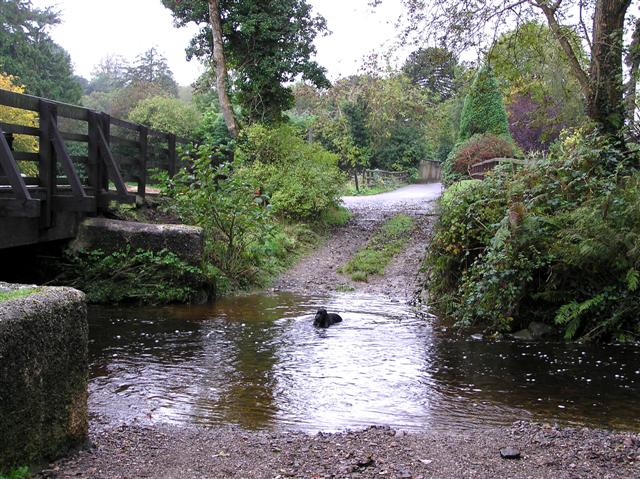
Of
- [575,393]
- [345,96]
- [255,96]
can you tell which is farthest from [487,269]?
[345,96]

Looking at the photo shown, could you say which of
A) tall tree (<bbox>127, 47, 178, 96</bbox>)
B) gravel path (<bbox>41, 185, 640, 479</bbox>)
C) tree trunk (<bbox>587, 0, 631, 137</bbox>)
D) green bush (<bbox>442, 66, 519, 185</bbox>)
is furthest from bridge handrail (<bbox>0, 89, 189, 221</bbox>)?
tall tree (<bbox>127, 47, 178, 96</bbox>)

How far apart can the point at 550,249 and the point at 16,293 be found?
6501 millimetres

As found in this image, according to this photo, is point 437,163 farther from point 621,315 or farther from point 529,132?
point 621,315

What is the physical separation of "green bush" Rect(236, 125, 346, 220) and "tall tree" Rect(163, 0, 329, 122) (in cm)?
163

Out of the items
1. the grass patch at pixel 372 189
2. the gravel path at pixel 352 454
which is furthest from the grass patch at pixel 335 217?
the gravel path at pixel 352 454

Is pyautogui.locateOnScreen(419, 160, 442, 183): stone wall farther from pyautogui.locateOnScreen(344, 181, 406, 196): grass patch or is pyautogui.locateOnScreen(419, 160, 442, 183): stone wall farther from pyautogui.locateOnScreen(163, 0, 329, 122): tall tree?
pyautogui.locateOnScreen(163, 0, 329, 122): tall tree

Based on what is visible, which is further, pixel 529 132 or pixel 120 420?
pixel 529 132

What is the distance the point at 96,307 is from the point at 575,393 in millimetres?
6560

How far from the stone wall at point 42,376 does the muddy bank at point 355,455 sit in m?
0.18

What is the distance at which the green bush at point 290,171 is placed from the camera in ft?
56.5

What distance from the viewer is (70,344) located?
3.81 meters

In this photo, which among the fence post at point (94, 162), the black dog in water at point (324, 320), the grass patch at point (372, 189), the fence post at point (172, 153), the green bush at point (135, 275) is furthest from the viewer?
the grass patch at point (372, 189)

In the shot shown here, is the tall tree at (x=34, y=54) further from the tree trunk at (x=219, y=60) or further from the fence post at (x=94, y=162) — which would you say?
the fence post at (x=94, y=162)

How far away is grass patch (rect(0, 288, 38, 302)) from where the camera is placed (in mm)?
3544
